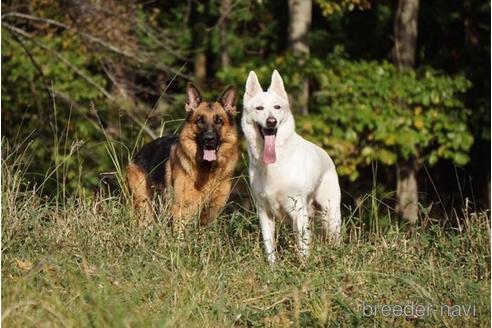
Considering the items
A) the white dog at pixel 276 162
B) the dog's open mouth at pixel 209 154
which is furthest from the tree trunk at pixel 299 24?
the white dog at pixel 276 162

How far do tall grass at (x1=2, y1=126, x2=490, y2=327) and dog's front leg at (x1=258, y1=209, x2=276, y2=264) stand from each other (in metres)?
0.10

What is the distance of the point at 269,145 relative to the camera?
870 centimetres

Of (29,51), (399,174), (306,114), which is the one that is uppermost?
A: (29,51)

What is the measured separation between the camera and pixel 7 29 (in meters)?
17.1

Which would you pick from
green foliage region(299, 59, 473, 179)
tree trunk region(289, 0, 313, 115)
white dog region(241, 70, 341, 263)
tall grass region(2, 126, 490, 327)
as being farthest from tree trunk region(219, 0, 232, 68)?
tall grass region(2, 126, 490, 327)

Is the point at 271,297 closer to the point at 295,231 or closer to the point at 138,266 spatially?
the point at 138,266

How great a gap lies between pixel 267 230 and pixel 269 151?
654 mm

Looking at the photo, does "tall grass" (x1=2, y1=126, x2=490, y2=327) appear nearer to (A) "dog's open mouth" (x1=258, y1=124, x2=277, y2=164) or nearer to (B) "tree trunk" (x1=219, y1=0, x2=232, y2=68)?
(A) "dog's open mouth" (x1=258, y1=124, x2=277, y2=164)

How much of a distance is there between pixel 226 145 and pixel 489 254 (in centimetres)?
346

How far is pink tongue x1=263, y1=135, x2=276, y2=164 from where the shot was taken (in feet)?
28.4

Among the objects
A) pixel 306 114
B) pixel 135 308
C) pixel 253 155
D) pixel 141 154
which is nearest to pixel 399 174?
pixel 306 114

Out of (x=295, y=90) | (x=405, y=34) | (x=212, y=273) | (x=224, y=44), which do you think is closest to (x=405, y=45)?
(x=405, y=34)

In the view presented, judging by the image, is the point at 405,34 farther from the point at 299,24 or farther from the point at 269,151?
the point at 269,151

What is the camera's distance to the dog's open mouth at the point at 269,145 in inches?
341
